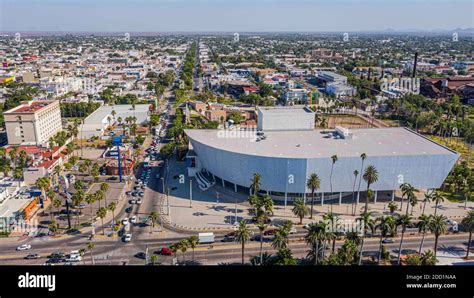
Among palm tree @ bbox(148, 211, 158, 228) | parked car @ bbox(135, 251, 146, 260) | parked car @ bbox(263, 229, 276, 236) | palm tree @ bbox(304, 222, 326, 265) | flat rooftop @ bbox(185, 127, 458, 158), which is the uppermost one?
flat rooftop @ bbox(185, 127, 458, 158)

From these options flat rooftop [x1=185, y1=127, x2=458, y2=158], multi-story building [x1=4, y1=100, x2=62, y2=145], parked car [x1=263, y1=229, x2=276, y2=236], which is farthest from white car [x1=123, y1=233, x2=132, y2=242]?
multi-story building [x1=4, y1=100, x2=62, y2=145]

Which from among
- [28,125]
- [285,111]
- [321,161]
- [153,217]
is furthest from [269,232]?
[28,125]

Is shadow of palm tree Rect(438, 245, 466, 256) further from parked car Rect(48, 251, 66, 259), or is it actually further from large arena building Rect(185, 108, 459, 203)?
parked car Rect(48, 251, 66, 259)

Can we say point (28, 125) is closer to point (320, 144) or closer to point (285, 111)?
point (285, 111)

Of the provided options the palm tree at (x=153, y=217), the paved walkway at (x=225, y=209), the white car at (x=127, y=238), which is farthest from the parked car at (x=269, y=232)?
the white car at (x=127, y=238)

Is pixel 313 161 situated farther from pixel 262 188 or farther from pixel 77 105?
pixel 77 105
